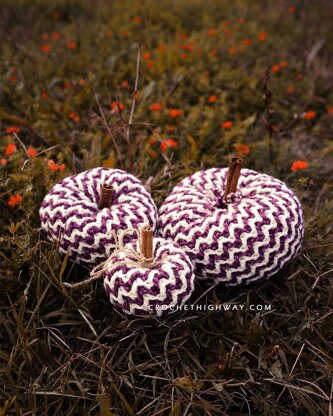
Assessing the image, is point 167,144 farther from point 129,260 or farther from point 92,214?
point 129,260

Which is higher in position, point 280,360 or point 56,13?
point 56,13

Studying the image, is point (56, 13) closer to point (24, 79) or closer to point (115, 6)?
point (115, 6)

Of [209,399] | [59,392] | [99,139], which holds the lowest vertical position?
[209,399]

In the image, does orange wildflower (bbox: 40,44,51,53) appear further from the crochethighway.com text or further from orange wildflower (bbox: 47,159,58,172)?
the crochethighway.com text

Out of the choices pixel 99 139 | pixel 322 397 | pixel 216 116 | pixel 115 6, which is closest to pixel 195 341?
pixel 322 397

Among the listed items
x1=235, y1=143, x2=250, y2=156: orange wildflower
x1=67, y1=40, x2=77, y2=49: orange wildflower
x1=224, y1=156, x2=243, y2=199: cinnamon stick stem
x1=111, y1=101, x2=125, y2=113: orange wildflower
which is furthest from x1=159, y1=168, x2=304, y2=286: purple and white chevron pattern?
x1=67, y1=40, x2=77, y2=49: orange wildflower

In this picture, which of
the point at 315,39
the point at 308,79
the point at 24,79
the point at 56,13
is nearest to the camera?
the point at 24,79

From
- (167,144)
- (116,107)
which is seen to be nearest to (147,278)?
(167,144)
